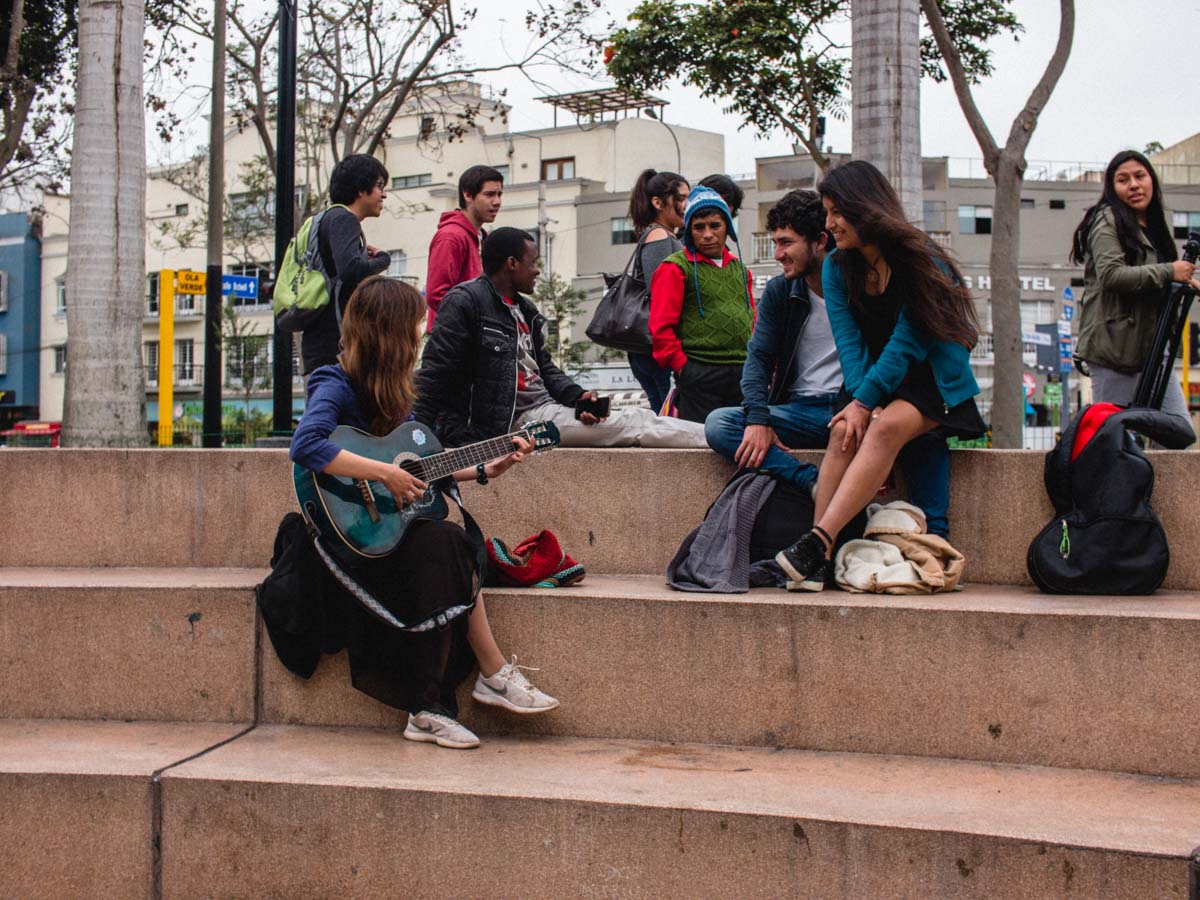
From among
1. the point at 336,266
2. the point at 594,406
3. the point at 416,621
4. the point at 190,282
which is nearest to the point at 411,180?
the point at 190,282

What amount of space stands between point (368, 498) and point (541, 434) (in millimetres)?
708

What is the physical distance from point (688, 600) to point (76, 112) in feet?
17.3

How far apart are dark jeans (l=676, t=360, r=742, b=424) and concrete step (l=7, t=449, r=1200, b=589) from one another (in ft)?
2.49

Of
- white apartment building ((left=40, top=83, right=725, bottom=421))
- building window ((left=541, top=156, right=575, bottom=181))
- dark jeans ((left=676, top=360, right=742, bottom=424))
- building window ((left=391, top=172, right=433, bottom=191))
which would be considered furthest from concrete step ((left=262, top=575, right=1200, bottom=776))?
building window ((left=391, top=172, right=433, bottom=191))

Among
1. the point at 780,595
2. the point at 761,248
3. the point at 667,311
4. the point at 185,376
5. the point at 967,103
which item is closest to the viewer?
the point at 780,595

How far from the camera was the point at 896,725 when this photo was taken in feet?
13.4

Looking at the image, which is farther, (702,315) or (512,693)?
(702,315)

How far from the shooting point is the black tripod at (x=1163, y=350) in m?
5.29

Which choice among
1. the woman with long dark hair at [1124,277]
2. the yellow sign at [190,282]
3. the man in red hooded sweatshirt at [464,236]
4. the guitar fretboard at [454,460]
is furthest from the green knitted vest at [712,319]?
the yellow sign at [190,282]

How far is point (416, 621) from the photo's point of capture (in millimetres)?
4223

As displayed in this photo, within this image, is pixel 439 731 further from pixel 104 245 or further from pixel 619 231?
pixel 619 231

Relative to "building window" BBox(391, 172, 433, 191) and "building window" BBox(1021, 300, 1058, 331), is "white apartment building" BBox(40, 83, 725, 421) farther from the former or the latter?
"building window" BBox(1021, 300, 1058, 331)

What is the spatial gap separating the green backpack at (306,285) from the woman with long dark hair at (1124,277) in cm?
326

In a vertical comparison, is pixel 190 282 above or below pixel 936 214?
below
